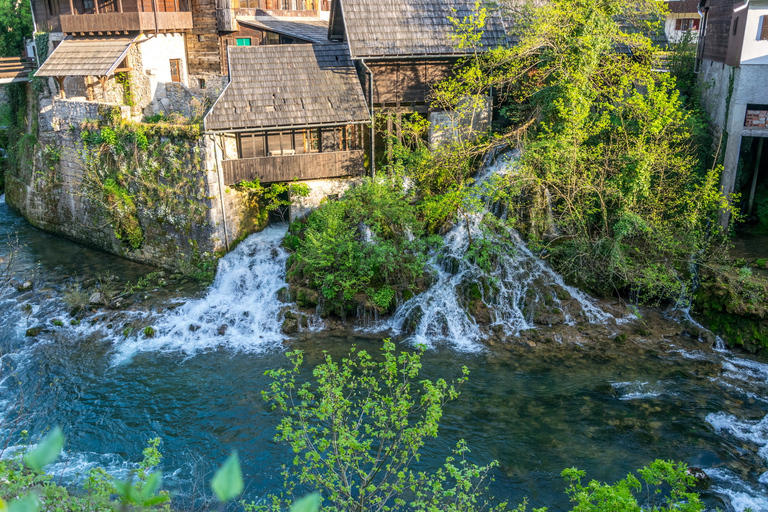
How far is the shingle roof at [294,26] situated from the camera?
26759 mm

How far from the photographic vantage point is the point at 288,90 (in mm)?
22219

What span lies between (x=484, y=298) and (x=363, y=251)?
4.04 metres

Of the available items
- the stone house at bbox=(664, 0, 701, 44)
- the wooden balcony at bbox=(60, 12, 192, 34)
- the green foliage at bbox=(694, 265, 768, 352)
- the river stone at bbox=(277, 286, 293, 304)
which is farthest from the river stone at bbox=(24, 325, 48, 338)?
the stone house at bbox=(664, 0, 701, 44)

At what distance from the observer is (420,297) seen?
1917 cm

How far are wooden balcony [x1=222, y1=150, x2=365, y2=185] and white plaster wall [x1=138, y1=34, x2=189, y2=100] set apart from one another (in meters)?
9.19

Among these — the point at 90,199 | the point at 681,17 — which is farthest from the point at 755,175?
the point at 90,199

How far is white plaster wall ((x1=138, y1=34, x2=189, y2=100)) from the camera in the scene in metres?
27.7

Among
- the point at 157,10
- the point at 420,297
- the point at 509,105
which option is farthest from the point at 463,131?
the point at 157,10

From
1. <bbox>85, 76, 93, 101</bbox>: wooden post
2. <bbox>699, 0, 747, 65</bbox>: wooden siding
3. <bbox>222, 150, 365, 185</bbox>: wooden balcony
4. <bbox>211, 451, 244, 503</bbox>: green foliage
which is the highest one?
<bbox>699, 0, 747, 65</bbox>: wooden siding

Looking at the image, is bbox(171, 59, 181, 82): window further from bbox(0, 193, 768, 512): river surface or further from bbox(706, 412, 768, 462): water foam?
bbox(706, 412, 768, 462): water foam

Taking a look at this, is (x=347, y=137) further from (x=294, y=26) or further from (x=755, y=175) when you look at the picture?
(x=755, y=175)

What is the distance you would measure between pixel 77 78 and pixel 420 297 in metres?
20.5

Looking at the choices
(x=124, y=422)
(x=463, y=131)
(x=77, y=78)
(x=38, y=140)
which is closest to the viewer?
(x=124, y=422)

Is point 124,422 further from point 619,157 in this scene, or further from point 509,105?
point 509,105
